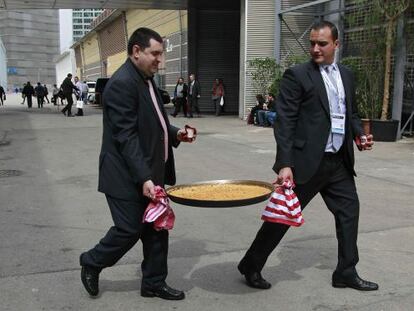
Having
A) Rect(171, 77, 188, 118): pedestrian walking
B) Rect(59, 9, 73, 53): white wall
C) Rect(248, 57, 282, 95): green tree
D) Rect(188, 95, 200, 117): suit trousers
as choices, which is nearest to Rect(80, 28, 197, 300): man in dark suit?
Rect(248, 57, 282, 95): green tree

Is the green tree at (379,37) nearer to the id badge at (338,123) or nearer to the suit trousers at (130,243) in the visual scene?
the id badge at (338,123)

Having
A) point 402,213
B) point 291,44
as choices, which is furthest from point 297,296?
point 291,44

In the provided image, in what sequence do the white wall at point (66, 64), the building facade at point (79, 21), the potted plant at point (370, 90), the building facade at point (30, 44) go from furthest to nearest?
the building facade at point (30, 44) → the building facade at point (79, 21) → the white wall at point (66, 64) → the potted plant at point (370, 90)

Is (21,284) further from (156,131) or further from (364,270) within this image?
(364,270)

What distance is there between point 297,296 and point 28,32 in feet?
399

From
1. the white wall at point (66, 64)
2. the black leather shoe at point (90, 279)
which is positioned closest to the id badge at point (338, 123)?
the black leather shoe at point (90, 279)

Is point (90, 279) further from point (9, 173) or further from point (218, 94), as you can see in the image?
point (218, 94)

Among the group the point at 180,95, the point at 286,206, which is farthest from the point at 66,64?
the point at 286,206

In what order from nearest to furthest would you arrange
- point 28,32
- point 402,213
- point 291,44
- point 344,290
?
point 344,290, point 402,213, point 291,44, point 28,32

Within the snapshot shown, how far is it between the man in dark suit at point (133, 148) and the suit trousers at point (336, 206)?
0.78 meters

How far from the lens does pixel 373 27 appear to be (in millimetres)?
13984

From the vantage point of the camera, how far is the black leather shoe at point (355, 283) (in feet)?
13.2

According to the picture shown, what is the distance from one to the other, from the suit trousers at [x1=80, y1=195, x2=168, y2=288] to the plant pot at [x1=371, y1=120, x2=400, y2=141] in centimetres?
1067

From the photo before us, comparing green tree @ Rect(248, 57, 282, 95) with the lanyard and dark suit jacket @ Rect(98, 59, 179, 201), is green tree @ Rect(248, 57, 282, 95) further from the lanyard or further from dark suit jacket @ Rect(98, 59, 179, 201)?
dark suit jacket @ Rect(98, 59, 179, 201)
